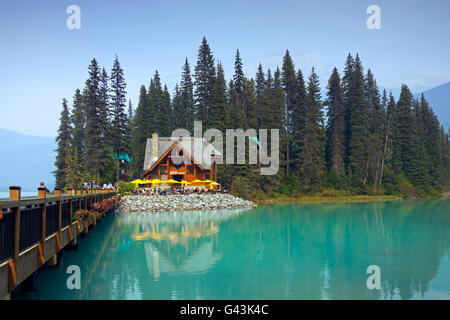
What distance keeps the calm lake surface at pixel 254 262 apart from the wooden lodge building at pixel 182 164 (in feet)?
63.4

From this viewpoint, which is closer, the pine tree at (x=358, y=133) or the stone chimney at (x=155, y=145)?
the stone chimney at (x=155, y=145)

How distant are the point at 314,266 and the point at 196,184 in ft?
108

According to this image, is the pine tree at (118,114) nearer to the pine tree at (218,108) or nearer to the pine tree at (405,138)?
the pine tree at (218,108)

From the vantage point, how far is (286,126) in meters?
58.2

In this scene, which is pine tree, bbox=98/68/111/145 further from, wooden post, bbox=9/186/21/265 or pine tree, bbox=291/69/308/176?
wooden post, bbox=9/186/21/265

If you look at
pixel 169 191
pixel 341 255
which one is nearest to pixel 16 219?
pixel 341 255

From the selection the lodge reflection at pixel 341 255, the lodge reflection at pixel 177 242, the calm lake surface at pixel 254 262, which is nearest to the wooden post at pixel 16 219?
the calm lake surface at pixel 254 262

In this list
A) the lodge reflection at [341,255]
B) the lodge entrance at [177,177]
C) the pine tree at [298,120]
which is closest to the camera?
the lodge reflection at [341,255]

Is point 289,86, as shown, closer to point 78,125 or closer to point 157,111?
point 157,111

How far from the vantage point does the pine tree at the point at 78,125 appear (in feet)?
169

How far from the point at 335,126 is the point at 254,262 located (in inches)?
1890

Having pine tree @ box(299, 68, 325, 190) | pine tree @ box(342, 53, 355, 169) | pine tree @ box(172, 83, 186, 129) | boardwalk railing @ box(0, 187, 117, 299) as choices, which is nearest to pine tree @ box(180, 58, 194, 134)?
pine tree @ box(172, 83, 186, 129)

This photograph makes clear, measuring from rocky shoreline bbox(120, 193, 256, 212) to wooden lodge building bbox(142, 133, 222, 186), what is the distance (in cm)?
479
